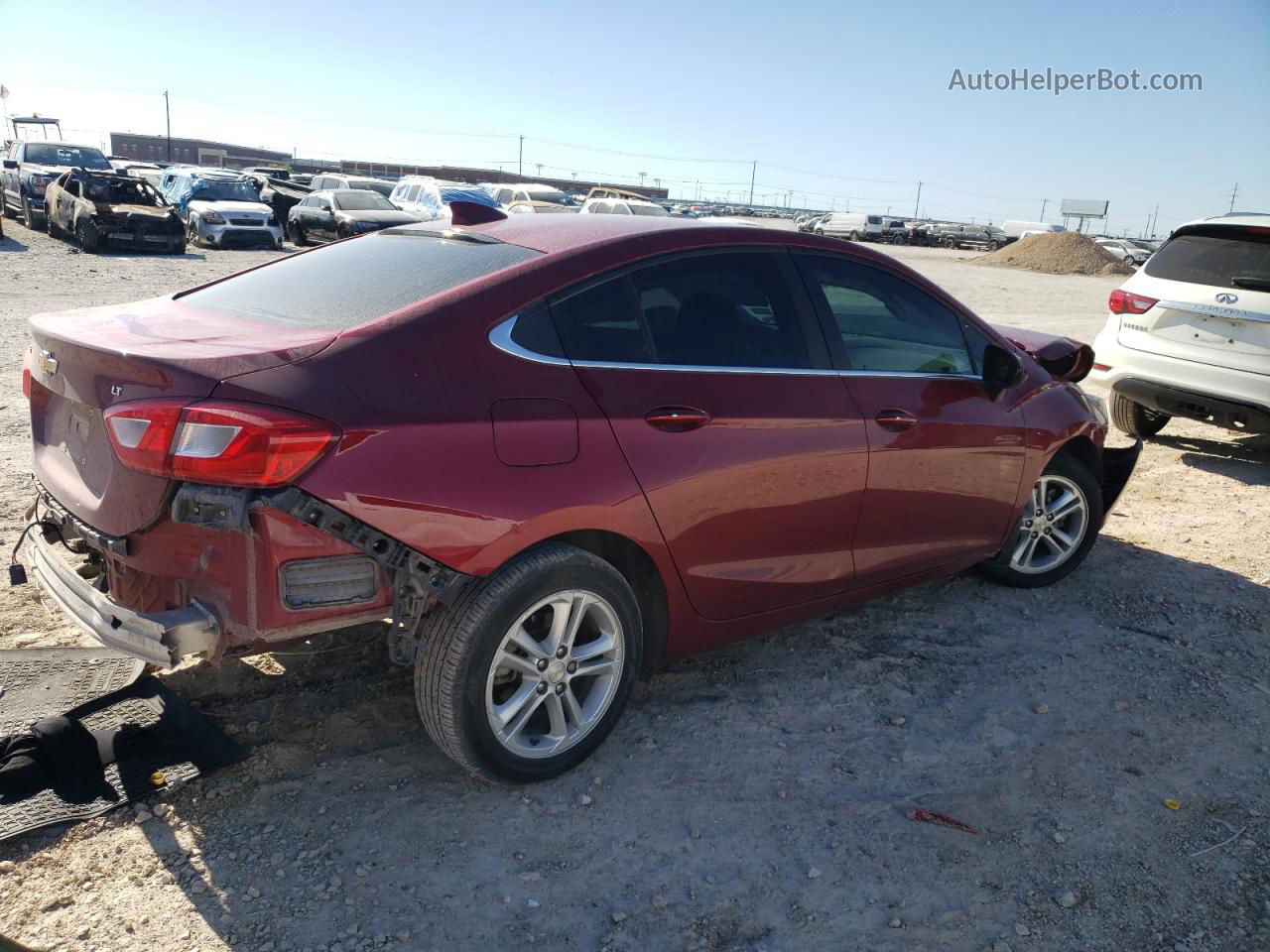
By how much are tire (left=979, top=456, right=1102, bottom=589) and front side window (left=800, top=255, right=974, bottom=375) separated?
1006mm

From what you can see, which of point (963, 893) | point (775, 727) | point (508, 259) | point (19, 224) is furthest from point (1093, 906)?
point (19, 224)

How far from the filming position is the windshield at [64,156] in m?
24.3

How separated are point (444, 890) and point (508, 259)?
1.93 m

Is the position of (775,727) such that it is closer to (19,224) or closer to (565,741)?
(565,741)

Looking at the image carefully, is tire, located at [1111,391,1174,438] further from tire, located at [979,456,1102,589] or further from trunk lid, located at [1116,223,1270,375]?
tire, located at [979,456,1102,589]

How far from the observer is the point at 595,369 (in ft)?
10.2

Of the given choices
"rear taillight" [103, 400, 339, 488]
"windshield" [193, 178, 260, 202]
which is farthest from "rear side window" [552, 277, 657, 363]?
"windshield" [193, 178, 260, 202]

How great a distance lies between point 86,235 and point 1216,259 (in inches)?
762

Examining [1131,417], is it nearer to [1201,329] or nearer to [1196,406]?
[1196,406]

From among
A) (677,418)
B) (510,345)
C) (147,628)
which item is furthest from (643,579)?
(147,628)

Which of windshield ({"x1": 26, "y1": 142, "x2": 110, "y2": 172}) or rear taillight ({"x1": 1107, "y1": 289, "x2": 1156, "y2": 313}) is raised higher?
windshield ({"x1": 26, "y1": 142, "x2": 110, "y2": 172})

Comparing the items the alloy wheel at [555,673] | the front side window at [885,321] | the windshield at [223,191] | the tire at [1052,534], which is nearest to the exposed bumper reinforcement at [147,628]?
the alloy wheel at [555,673]

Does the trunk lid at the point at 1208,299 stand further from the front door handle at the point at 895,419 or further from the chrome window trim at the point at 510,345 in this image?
the chrome window trim at the point at 510,345

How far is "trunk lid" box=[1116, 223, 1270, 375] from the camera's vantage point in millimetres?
7008
